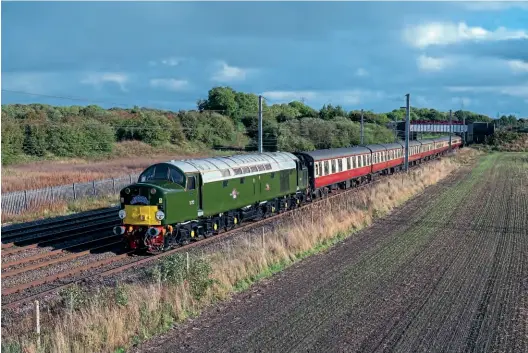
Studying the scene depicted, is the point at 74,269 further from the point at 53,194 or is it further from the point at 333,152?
the point at 333,152

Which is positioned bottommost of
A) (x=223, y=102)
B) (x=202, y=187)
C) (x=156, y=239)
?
(x=156, y=239)

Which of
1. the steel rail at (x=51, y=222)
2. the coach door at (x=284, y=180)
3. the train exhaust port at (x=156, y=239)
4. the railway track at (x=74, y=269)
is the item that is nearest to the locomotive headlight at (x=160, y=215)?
the train exhaust port at (x=156, y=239)

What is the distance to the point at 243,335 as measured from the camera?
11172mm

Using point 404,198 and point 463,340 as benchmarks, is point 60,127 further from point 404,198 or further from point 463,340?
point 463,340

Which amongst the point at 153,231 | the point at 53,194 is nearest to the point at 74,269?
the point at 153,231

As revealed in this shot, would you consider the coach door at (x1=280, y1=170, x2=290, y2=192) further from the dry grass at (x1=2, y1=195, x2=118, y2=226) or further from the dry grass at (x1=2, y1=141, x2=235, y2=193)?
the dry grass at (x1=2, y1=141, x2=235, y2=193)

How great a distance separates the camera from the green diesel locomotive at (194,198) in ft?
62.6

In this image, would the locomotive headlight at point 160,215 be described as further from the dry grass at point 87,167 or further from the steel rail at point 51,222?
the dry grass at point 87,167

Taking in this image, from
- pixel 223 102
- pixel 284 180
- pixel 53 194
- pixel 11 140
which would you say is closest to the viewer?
pixel 284 180

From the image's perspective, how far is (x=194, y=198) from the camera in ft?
67.3

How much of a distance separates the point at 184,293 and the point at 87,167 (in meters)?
50.7

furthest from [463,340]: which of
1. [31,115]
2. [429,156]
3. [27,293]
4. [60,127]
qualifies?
[31,115]

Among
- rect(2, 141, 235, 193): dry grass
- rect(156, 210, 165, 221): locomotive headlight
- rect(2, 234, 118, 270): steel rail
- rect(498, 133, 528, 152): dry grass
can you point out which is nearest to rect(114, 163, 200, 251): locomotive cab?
rect(156, 210, 165, 221): locomotive headlight

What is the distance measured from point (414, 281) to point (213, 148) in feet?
239
